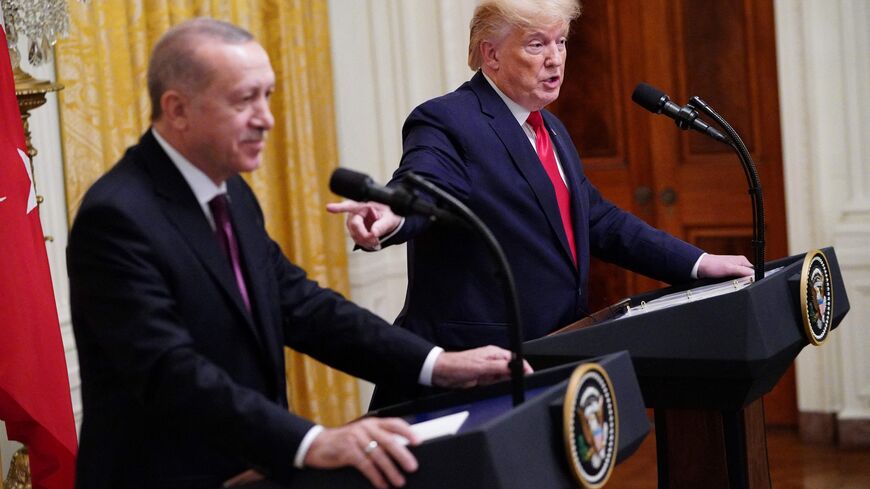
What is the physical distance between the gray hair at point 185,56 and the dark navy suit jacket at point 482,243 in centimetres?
116

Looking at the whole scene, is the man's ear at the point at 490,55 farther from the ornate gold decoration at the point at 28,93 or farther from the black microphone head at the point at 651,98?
the ornate gold decoration at the point at 28,93

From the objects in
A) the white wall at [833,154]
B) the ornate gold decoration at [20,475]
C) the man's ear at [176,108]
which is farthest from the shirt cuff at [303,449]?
the white wall at [833,154]

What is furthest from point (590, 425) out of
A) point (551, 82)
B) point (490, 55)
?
point (490, 55)

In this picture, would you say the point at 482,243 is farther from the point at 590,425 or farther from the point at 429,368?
the point at 590,425

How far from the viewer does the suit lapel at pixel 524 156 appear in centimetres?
323

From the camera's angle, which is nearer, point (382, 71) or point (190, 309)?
point (190, 309)

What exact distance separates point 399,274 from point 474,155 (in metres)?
2.82

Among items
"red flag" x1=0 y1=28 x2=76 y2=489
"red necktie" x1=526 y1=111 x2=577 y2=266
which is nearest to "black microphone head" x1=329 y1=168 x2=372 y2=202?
"red necktie" x1=526 y1=111 x2=577 y2=266

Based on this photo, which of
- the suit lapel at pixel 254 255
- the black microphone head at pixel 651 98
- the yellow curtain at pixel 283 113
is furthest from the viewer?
the yellow curtain at pixel 283 113

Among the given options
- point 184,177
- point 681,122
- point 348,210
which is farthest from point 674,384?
point 184,177

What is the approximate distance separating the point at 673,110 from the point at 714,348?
61 cm

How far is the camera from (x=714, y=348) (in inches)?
109

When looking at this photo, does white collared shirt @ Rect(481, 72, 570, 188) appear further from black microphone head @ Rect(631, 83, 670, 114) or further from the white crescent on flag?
the white crescent on flag

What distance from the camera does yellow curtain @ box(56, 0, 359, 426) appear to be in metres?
4.28
